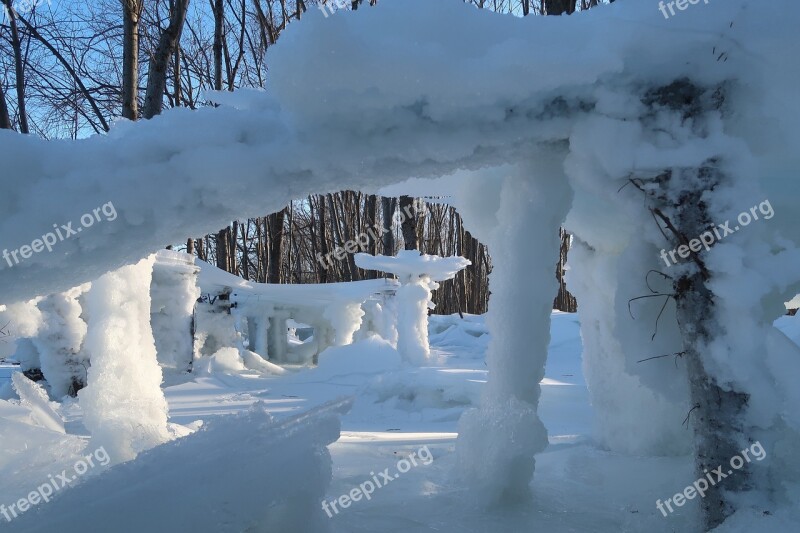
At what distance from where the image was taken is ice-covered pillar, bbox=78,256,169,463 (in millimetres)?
3754

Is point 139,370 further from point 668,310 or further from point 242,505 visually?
point 668,310

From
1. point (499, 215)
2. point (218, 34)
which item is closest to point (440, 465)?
point (499, 215)

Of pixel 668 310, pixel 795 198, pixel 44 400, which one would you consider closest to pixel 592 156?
pixel 668 310

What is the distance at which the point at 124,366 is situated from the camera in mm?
4117

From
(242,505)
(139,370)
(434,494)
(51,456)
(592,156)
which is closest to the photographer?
(242,505)

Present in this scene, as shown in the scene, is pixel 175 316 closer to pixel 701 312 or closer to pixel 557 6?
pixel 557 6

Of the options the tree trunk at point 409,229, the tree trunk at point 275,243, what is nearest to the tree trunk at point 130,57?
the tree trunk at point 275,243

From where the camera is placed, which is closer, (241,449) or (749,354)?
(749,354)

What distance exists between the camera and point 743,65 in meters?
2.22

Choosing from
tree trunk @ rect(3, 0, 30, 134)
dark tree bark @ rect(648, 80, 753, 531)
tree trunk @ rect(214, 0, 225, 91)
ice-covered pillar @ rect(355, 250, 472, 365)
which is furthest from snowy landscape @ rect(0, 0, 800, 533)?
tree trunk @ rect(214, 0, 225, 91)

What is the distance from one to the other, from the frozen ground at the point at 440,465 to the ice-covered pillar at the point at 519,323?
0.21m

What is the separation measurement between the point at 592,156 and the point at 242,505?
6.64ft

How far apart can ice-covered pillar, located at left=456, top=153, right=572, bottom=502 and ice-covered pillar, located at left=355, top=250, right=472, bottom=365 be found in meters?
9.10

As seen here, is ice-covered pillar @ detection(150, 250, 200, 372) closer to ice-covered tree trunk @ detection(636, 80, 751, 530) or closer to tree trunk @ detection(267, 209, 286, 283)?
tree trunk @ detection(267, 209, 286, 283)
